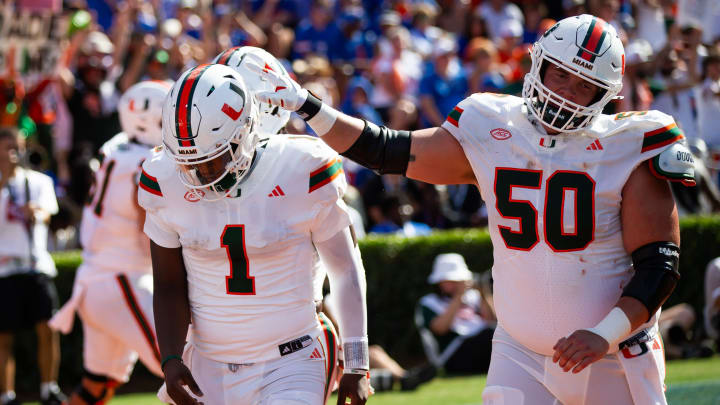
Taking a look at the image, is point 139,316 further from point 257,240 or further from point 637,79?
point 637,79

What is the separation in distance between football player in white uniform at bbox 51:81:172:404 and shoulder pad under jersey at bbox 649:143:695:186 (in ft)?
11.0

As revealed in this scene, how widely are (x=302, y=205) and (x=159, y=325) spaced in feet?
2.28

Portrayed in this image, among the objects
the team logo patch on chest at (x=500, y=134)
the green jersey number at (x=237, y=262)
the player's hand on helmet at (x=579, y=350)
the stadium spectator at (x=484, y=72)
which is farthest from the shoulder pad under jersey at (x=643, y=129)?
the stadium spectator at (x=484, y=72)

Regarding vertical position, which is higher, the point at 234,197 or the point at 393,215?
the point at 234,197

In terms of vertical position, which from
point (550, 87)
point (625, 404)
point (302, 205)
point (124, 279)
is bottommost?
point (124, 279)

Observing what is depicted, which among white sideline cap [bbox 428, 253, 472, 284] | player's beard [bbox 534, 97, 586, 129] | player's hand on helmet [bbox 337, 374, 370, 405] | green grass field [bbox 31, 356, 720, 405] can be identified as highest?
player's beard [bbox 534, 97, 586, 129]

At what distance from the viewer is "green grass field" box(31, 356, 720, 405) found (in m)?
6.95

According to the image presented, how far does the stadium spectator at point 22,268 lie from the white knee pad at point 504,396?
4.90 m

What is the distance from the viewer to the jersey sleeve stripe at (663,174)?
3.71 metres

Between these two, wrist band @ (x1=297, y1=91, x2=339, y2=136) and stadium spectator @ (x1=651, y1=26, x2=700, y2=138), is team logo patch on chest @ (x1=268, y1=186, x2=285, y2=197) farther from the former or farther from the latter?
stadium spectator @ (x1=651, y1=26, x2=700, y2=138)

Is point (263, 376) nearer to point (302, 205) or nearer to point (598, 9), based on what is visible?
point (302, 205)

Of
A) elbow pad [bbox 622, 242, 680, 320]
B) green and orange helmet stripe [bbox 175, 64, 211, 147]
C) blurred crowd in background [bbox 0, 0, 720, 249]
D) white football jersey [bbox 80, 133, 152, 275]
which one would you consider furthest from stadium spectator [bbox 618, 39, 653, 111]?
green and orange helmet stripe [bbox 175, 64, 211, 147]

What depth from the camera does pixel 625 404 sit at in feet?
12.4

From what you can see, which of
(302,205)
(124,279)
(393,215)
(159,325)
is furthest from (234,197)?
(393,215)
